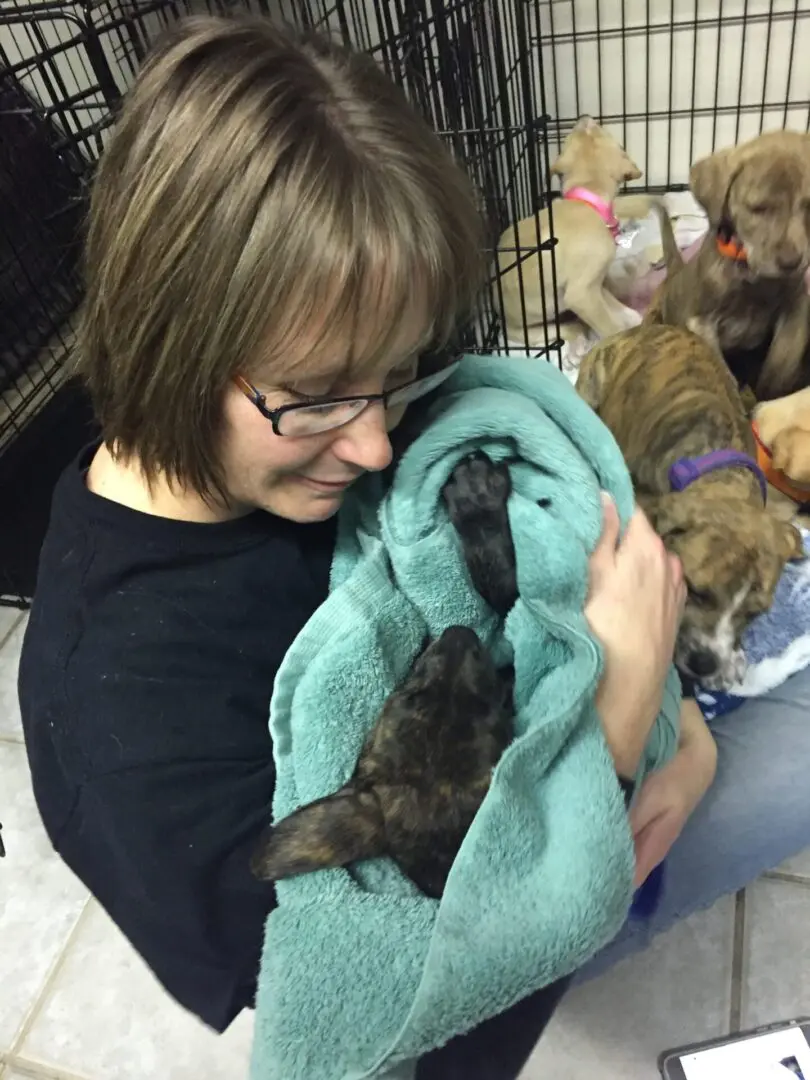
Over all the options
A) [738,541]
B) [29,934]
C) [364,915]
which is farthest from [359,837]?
[29,934]

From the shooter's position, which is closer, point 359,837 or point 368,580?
point 359,837

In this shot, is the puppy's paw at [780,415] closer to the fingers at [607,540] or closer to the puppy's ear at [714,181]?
the puppy's ear at [714,181]

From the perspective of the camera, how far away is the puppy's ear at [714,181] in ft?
5.99

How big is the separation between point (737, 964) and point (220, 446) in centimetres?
107

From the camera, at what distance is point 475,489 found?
0.80 m

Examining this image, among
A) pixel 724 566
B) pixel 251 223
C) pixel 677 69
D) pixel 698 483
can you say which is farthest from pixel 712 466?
pixel 677 69

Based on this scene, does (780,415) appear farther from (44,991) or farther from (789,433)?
(44,991)

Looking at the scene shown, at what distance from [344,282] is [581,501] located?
1.06 ft

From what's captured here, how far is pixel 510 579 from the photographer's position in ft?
2.60

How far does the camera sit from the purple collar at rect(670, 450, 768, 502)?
4.81 feet

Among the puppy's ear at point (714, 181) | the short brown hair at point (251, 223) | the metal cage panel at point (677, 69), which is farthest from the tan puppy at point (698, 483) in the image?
the metal cage panel at point (677, 69)

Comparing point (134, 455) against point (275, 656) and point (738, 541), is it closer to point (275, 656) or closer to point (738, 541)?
point (275, 656)

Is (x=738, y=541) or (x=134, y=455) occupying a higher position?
(x=134, y=455)

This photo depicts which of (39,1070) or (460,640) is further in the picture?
(39,1070)
